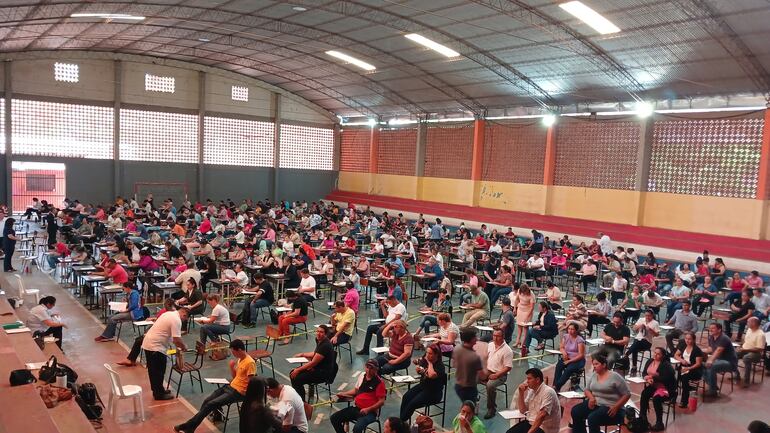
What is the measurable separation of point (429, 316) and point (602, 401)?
5264 mm

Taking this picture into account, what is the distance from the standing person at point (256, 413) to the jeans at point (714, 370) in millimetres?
7892

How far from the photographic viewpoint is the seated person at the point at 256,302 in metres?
13.7

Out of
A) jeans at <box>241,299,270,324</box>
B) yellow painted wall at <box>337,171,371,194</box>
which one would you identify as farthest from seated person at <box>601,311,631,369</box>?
yellow painted wall at <box>337,171,371,194</box>

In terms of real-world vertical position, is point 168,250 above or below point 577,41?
below

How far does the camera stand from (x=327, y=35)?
82.8 feet

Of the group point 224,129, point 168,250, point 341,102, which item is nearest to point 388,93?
point 341,102

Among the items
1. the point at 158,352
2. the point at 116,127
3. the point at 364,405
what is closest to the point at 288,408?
the point at 364,405

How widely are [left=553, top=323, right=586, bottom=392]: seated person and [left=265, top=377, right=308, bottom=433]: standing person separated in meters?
4.67

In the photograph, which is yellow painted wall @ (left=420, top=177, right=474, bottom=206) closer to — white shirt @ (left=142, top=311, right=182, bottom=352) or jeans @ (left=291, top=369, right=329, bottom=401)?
jeans @ (left=291, top=369, right=329, bottom=401)

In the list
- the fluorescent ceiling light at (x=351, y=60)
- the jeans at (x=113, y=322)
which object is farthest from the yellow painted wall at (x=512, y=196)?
the jeans at (x=113, y=322)

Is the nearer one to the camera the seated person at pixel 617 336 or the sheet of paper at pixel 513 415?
the sheet of paper at pixel 513 415

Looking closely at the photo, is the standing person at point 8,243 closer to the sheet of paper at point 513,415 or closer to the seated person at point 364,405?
the seated person at point 364,405

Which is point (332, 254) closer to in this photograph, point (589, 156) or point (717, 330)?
point (717, 330)

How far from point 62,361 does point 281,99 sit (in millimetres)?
30966
